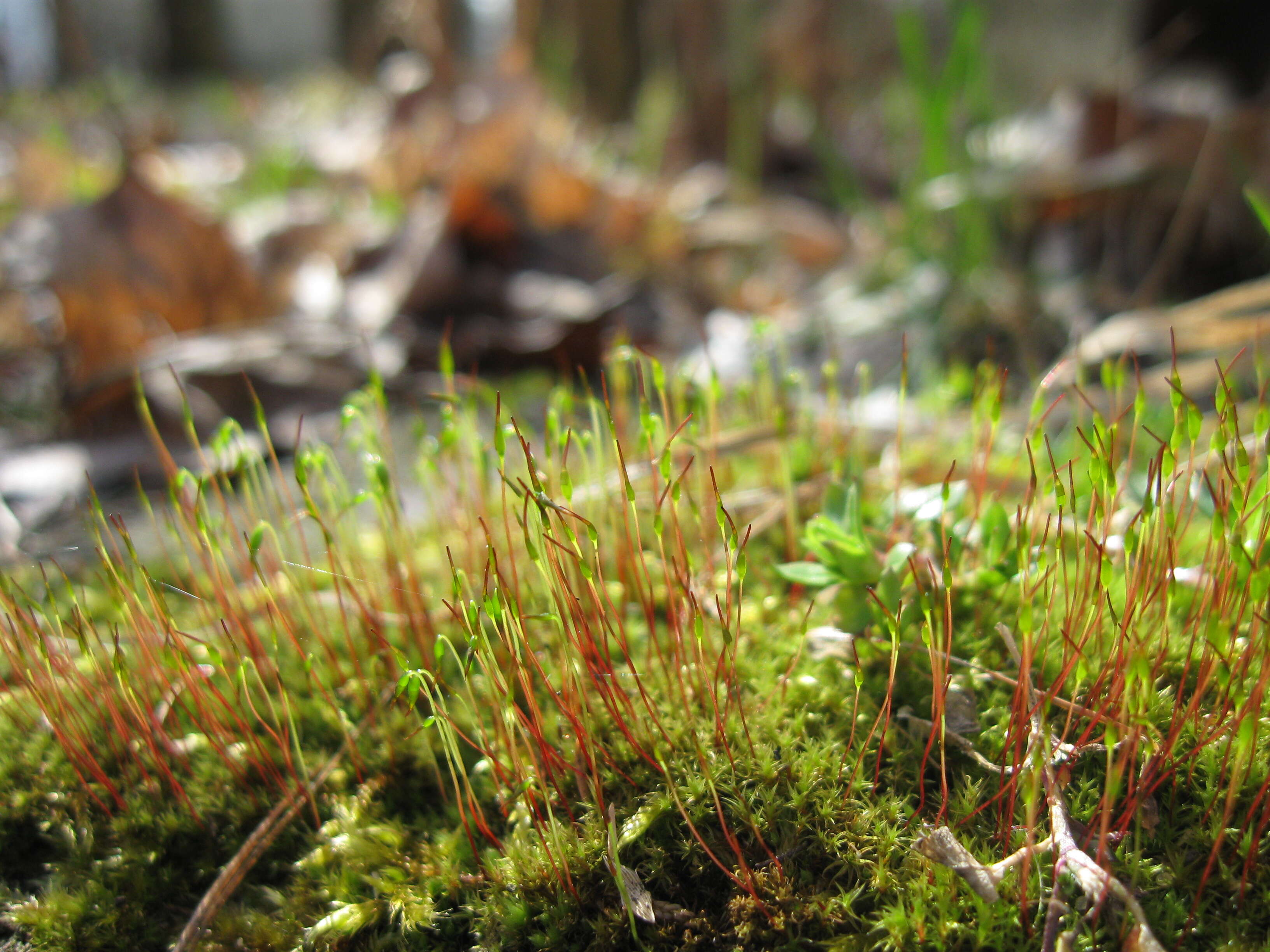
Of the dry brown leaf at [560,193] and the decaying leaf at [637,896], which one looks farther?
the dry brown leaf at [560,193]

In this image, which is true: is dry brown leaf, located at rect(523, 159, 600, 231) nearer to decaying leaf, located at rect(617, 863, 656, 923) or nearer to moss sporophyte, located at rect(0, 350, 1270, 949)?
moss sporophyte, located at rect(0, 350, 1270, 949)

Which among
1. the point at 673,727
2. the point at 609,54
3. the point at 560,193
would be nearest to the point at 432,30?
the point at 560,193

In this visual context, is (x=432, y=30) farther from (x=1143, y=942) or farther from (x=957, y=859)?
(x=1143, y=942)

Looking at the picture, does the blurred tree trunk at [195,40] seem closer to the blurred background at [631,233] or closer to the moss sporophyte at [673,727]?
the blurred background at [631,233]

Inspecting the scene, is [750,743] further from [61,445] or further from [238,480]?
[61,445]

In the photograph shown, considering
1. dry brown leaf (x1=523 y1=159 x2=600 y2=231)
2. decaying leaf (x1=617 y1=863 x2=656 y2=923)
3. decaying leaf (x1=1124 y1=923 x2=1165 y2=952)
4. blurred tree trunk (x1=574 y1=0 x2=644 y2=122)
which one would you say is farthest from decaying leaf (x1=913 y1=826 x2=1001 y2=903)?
blurred tree trunk (x1=574 y1=0 x2=644 y2=122)

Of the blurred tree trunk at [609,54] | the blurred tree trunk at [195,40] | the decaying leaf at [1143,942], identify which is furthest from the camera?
the blurred tree trunk at [195,40]

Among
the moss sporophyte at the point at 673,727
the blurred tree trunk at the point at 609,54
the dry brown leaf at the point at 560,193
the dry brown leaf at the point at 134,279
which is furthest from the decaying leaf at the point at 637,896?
the blurred tree trunk at the point at 609,54
